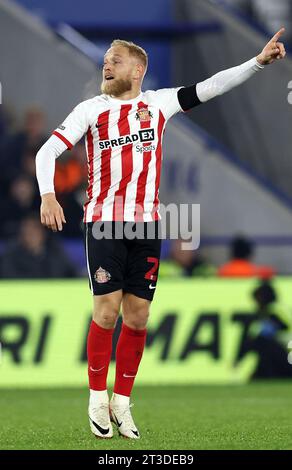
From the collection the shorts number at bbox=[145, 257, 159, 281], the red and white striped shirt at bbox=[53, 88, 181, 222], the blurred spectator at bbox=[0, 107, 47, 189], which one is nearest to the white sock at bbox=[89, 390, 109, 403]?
the shorts number at bbox=[145, 257, 159, 281]

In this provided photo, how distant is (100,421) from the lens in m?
6.35

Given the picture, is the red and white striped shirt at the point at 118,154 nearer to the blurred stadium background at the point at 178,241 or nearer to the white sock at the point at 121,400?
the blurred stadium background at the point at 178,241

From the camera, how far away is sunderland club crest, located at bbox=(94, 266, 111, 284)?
6.34 meters

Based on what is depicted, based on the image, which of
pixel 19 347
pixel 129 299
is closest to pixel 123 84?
pixel 129 299

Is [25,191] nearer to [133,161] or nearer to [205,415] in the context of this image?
[205,415]

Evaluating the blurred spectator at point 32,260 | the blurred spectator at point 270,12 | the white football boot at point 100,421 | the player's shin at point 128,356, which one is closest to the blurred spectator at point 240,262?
the blurred spectator at point 32,260

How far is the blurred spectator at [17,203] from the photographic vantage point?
42.4 feet

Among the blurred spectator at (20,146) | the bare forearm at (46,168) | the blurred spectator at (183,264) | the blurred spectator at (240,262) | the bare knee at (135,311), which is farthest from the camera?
the blurred spectator at (20,146)

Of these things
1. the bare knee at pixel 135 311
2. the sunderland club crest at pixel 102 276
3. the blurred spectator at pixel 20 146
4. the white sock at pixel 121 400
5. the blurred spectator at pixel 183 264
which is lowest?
the blurred spectator at pixel 183 264

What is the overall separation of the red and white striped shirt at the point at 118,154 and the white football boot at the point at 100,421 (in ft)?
3.02

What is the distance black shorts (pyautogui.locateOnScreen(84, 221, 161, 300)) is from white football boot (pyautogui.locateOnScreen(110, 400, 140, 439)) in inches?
22.1

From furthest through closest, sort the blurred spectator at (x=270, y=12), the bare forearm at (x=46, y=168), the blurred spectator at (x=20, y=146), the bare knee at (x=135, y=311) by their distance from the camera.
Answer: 1. the blurred spectator at (x=270, y=12)
2. the blurred spectator at (x=20, y=146)
3. the bare knee at (x=135, y=311)
4. the bare forearm at (x=46, y=168)

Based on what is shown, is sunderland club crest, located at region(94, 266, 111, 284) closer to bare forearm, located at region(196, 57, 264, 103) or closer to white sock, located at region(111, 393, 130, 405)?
white sock, located at region(111, 393, 130, 405)
